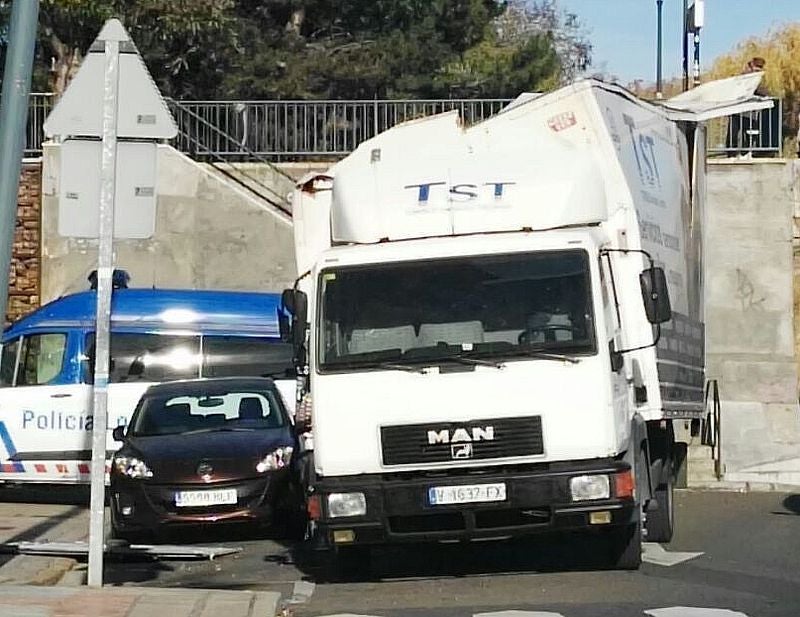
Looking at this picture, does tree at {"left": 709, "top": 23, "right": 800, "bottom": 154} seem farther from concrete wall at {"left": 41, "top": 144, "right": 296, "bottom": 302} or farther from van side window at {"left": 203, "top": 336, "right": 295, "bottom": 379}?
van side window at {"left": 203, "top": 336, "right": 295, "bottom": 379}

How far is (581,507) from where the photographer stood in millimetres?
11109

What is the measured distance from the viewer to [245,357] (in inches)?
779

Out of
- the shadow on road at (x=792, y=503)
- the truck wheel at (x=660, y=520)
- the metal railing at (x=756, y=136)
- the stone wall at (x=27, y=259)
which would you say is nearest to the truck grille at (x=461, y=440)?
the truck wheel at (x=660, y=520)

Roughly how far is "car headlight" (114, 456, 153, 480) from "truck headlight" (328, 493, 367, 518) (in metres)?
3.70

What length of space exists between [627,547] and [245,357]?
28.5 ft

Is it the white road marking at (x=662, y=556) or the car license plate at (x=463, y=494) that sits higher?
the car license plate at (x=463, y=494)

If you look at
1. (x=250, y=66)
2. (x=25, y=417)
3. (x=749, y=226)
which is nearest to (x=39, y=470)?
(x=25, y=417)

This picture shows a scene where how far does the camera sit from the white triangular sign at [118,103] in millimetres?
11070

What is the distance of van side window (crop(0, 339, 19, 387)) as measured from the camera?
19547 mm

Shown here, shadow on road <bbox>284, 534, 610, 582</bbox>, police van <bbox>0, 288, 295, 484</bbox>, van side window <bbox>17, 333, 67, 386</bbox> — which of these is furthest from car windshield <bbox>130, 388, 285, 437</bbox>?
van side window <bbox>17, 333, 67, 386</bbox>

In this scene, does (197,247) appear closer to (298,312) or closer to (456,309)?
(298,312)

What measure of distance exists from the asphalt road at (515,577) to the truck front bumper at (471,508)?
446 mm

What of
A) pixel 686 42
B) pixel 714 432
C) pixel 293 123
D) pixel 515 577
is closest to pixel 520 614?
pixel 515 577

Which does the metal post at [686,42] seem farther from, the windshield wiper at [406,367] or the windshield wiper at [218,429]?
the windshield wiper at [406,367]
